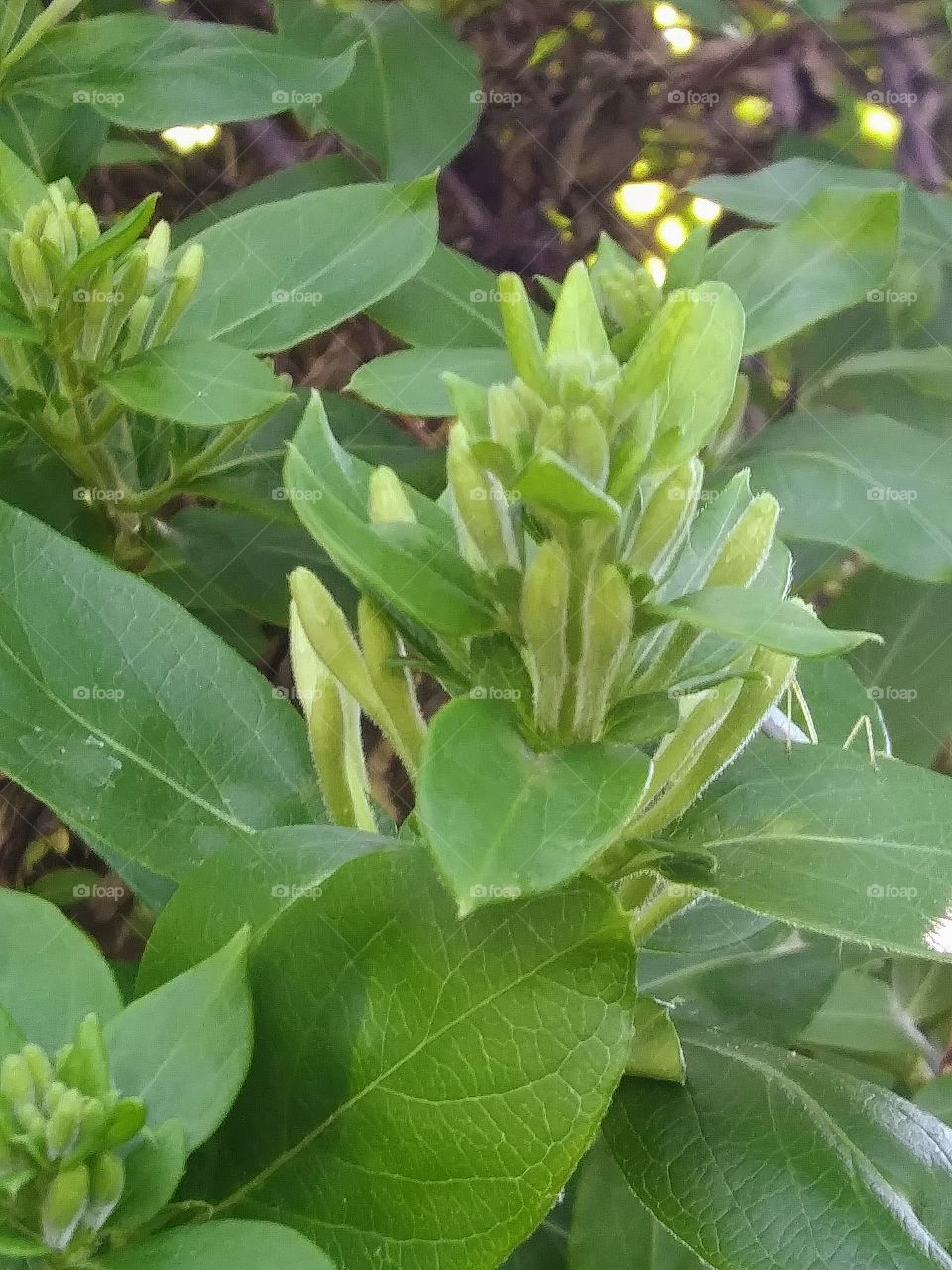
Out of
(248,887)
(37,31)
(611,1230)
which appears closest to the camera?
(248,887)

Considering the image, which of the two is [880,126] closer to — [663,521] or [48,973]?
[663,521]

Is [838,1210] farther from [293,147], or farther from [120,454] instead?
[293,147]

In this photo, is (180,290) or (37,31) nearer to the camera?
(180,290)

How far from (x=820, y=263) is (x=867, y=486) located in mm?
161

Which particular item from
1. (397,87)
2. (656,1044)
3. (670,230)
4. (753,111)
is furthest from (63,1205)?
(753,111)

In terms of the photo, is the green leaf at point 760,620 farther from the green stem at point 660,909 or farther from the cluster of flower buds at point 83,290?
the cluster of flower buds at point 83,290

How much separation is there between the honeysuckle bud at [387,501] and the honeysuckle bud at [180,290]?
1.18 feet

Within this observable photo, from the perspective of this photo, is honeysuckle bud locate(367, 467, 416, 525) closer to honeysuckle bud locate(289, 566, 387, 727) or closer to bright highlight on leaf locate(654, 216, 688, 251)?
honeysuckle bud locate(289, 566, 387, 727)

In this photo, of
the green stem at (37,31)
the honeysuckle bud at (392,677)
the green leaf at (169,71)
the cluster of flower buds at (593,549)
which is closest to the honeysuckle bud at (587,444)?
the cluster of flower buds at (593,549)

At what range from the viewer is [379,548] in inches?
15.5

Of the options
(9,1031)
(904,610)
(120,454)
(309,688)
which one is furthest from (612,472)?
(904,610)

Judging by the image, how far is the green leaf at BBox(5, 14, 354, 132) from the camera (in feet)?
2.74

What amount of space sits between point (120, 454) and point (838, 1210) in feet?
2.18

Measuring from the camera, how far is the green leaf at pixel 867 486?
0.76 metres
